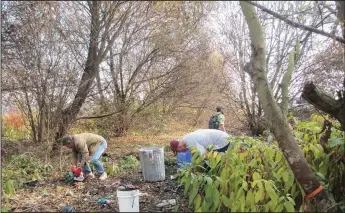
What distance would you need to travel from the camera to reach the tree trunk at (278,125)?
3.97 metres

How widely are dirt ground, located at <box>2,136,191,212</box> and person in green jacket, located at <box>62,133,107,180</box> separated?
253 millimetres

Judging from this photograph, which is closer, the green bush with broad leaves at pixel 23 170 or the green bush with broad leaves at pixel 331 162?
the green bush with broad leaves at pixel 331 162

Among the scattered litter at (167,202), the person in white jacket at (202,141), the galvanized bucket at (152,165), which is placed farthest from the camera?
the galvanized bucket at (152,165)

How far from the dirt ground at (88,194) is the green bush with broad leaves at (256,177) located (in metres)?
0.48

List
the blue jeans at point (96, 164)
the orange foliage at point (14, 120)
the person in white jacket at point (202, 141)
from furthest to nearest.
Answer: the orange foliage at point (14, 120) < the blue jeans at point (96, 164) < the person in white jacket at point (202, 141)

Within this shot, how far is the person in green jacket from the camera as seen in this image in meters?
6.29

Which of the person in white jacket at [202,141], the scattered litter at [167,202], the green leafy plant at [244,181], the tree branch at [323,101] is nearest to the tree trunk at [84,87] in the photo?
the person in white jacket at [202,141]

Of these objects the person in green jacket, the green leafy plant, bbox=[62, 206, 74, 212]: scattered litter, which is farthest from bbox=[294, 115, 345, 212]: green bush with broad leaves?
the person in green jacket

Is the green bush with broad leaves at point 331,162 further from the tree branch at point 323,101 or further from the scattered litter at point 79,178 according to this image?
the scattered litter at point 79,178

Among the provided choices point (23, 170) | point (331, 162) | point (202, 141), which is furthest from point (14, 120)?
point (331, 162)

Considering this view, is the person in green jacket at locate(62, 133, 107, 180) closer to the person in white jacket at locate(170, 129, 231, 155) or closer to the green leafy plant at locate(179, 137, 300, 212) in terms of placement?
the person in white jacket at locate(170, 129, 231, 155)

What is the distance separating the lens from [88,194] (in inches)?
209

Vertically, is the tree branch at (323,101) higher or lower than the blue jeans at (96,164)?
higher

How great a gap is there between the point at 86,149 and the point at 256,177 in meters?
3.37
